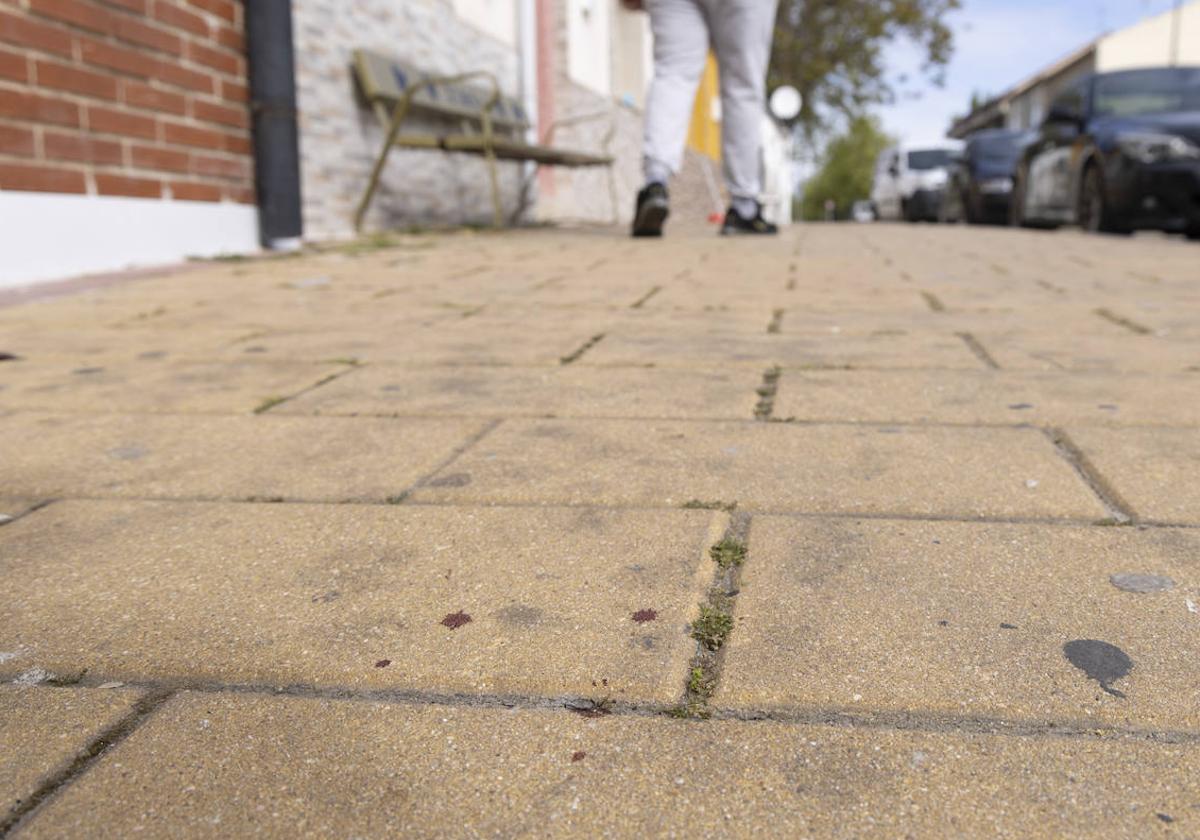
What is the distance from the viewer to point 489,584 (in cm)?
120

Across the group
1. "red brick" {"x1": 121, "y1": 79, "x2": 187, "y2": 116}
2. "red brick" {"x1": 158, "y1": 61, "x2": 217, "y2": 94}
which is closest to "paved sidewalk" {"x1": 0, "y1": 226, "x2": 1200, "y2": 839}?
"red brick" {"x1": 121, "y1": 79, "x2": 187, "y2": 116}

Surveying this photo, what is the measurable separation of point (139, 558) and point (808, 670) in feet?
2.67

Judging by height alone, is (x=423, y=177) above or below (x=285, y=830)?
above

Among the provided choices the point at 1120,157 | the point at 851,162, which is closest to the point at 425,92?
the point at 1120,157

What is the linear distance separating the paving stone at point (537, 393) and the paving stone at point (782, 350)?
5.8 inches

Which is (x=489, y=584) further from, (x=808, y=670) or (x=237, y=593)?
(x=808, y=670)

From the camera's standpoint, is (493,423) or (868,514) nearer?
(868,514)

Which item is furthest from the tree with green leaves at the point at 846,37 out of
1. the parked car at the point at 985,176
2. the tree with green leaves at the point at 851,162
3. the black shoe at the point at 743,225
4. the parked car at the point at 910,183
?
the tree with green leaves at the point at 851,162

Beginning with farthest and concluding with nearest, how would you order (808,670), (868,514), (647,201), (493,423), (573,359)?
(647,201)
(573,359)
(493,423)
(868,514)
(808,670)

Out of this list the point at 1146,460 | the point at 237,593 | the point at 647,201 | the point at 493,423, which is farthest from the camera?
the point at 647,201

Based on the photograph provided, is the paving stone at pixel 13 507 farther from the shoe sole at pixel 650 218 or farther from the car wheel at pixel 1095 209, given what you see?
the car wheel at pixel 1095 209

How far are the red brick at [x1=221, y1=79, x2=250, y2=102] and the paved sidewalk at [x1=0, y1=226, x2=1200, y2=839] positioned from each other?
3227 mm

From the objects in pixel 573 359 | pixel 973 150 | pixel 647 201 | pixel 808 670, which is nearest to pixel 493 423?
pixel 573 359

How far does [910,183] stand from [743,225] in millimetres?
14838
